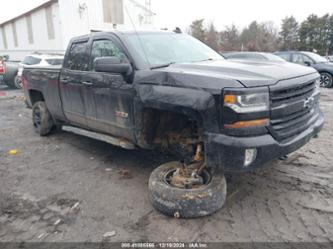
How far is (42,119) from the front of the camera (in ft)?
Result: 19.9

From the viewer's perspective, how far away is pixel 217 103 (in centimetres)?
274

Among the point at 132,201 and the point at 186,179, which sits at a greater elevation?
the point at 186,179

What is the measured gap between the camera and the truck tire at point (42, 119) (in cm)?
601

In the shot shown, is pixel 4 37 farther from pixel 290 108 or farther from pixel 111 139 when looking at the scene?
pixel 290 108

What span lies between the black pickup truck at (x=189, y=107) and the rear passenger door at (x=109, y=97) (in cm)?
1

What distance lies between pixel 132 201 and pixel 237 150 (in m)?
1.44

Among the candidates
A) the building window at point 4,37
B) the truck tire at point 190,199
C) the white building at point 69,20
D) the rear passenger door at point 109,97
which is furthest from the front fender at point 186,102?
the building window at point 4,37

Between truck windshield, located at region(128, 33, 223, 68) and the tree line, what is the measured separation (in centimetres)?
3241

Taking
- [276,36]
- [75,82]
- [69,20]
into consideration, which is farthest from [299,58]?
[276,36]

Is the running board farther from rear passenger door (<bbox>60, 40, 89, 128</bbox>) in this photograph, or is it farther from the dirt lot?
the dirt lot

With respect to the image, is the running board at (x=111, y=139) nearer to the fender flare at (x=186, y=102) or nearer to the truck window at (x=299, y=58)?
the fender flare at (x=186, y=102)

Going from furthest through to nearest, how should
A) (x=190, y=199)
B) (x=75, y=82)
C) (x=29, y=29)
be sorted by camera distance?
(x=29, y=29) < (x=75, y=82) < (x=190, y=199)

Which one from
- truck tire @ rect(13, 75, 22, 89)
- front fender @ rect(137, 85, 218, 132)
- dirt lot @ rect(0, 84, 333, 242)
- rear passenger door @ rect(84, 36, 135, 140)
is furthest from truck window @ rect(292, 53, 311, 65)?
truck tire @ rect(13, 75, 22, 89)

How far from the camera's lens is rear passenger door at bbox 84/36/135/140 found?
369cm
